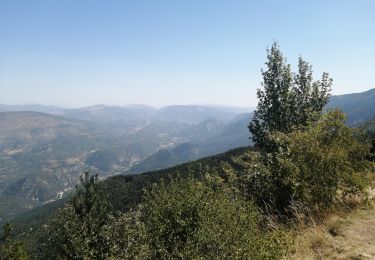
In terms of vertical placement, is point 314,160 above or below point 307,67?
below

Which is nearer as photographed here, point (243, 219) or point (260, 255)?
point (260, 255)

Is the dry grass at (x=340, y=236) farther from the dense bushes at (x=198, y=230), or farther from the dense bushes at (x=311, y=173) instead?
the dense bushes at (x=198, y=230)

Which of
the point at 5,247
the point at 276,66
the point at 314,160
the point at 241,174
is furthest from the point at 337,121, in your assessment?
the point at 5,247

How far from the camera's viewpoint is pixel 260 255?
7066 mm

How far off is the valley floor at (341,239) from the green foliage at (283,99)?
41.3 ft

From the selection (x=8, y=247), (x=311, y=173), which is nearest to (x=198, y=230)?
(x=311, y=173)

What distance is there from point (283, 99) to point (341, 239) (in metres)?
15.7

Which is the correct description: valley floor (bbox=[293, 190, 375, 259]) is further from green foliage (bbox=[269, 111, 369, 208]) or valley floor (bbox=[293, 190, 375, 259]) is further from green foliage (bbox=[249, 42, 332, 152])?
green foliage (bbox=[249, 42, 332, 152])

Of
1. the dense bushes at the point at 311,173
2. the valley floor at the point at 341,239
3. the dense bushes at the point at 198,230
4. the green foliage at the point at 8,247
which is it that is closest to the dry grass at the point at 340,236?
the valley floor at the point at 341,239

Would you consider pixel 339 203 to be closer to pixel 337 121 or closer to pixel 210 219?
pixel 337 121

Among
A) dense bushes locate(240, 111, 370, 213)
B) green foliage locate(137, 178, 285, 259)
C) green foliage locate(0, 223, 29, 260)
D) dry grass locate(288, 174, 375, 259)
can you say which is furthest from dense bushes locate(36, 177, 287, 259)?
green foliage locate(0, 223, 29, 260)

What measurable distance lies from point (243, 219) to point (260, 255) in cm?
172

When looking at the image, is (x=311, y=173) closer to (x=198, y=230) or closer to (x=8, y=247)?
(x=198, y=230)

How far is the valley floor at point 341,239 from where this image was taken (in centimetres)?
844
